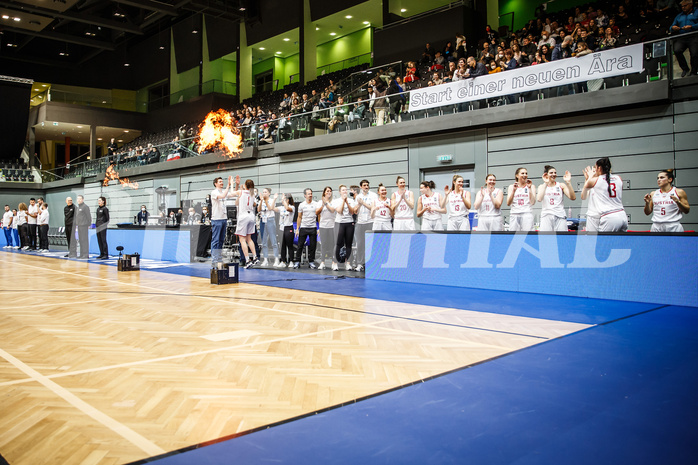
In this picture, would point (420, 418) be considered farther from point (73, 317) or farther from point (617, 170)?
point (617, 170)

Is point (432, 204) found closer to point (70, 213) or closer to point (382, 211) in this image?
point (382, 211)

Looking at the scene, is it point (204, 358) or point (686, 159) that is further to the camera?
point (686, 159)

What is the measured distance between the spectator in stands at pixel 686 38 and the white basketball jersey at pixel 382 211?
634 centimetres

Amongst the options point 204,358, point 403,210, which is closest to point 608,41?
point 403,210

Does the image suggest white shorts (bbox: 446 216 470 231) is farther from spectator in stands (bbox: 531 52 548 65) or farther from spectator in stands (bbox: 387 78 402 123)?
spectator in stands (bbox: 387 78 402 123)

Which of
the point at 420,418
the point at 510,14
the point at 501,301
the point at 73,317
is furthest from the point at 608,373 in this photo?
the point at 510,14

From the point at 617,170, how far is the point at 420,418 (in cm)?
1003

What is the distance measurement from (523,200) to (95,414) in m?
7.38

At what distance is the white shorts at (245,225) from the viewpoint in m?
10.5

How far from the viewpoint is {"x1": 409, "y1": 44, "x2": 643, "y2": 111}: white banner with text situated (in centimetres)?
964

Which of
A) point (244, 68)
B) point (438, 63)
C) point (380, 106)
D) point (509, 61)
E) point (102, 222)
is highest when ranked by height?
point (244, 68)

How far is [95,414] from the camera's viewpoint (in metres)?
2.63

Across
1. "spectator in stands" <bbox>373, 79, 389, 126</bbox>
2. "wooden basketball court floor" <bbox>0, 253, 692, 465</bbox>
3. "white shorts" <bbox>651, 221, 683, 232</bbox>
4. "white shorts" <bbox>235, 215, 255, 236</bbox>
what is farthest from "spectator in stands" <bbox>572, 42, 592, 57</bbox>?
"white shorts" <bbox>235, 215, 255, 236</bbox>

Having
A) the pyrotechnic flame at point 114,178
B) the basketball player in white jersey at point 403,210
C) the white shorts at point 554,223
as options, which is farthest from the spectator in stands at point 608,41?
the pyrotechnic flame at point 114,178
